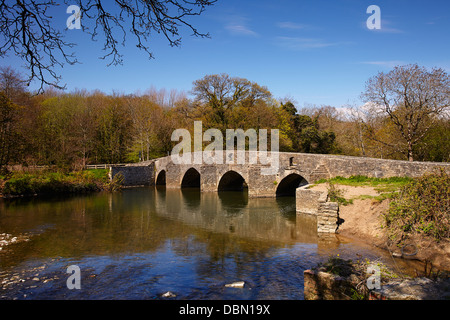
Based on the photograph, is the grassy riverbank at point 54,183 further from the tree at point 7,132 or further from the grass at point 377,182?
the grass at point 377,182

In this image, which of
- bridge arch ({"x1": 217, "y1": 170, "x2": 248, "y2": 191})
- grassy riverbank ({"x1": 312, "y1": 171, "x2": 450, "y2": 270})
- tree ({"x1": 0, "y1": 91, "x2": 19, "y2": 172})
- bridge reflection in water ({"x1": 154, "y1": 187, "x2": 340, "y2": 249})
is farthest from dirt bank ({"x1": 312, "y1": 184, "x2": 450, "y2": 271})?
tree ({"x1": 0, "y1": 91, "x2": 19, "y2": 172})

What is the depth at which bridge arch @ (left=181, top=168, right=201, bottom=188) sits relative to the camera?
95.6ft

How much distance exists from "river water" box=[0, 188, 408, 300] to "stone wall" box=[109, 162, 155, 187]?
1281 centimetres

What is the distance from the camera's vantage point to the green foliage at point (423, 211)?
8580 mm

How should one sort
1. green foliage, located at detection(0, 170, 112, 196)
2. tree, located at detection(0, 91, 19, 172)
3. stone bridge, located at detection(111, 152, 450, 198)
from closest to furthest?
stone bridge, located at detection(111, 152, 450, 198)
tree, located at detection(0, 91, 19, 172)
green foliage, located at detection(0, 170, 112, 196)

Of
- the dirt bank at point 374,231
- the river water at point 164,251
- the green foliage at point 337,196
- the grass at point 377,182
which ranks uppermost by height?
the grass at point 377,182

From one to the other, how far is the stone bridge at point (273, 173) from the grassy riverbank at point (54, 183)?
6.68ft

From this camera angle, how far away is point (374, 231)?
10.6 meters

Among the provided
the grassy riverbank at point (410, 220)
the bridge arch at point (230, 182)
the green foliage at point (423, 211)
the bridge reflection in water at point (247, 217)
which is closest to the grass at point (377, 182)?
the grassy riverbank at point (410, 220)

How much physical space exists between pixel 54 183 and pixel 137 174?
839 cm

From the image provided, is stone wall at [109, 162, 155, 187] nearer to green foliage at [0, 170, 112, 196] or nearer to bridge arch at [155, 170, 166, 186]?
bridge arch at [155, 170, 166, 186]
